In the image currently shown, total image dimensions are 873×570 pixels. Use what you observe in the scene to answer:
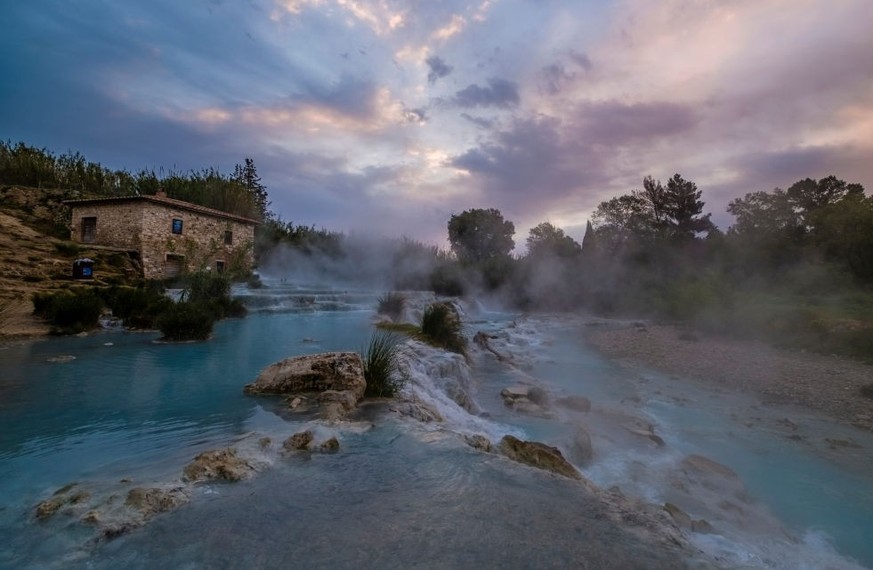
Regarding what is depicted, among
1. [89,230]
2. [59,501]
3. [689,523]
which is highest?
[89,230]

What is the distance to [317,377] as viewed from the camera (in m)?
5.92

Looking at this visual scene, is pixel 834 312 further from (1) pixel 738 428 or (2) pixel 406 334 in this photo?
(2) pixel 406 334

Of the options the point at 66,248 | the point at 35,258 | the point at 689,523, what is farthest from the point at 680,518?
the point at 66,248

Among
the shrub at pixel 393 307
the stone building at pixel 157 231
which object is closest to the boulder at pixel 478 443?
the shrub at pixel 393 307

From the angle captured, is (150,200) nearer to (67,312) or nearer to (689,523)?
(67,312)

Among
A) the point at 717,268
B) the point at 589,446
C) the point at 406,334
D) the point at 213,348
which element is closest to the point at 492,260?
the point at 717,268

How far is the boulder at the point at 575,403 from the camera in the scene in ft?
27.2

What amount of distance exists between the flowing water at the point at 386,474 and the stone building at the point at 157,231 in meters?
13.5

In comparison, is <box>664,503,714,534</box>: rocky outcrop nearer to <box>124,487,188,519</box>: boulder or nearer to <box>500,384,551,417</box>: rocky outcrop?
<box>500,384,551,417</box>: rocky outcrop

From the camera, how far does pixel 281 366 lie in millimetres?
6320

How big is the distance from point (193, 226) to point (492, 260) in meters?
21.0

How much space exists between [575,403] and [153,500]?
23.1ft

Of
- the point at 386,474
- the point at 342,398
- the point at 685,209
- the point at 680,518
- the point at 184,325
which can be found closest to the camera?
the point at 386,474

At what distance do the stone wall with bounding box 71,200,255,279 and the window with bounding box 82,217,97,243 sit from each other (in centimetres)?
20
